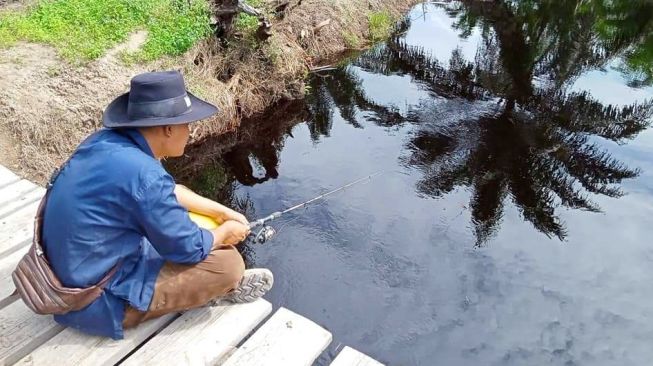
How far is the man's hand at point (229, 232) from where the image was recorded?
3180 mm

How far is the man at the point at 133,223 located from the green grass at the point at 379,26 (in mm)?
10431

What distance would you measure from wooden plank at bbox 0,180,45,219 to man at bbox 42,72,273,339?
1.69 metres

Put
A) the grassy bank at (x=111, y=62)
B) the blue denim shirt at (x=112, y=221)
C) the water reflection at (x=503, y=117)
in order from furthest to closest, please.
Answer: the water reflection at (x=503, y=117) → the grassy bank at (x=111, y=62) → the blue denim shirt at (x=112, y=221)

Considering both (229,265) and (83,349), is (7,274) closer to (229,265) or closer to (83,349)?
(83,349)

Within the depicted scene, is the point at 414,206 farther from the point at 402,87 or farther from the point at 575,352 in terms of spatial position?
the point at 402,87

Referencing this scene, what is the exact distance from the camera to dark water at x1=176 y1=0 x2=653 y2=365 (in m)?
5.30

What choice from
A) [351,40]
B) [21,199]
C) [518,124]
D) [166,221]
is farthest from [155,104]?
[351,40]

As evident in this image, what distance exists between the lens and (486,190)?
7.39 metres

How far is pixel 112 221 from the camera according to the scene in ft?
9.00

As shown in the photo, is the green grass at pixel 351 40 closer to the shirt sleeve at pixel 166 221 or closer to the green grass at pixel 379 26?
the green grass at pixel 379 26

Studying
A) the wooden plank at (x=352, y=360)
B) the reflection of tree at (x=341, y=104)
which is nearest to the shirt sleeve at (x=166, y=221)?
the wooden plank at (x=352, y=360)

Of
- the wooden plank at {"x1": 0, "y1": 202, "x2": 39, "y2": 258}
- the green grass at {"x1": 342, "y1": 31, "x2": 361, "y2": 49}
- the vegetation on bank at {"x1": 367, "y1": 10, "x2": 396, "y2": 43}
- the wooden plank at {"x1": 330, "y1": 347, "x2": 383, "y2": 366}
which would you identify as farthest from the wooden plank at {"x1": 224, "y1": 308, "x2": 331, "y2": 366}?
the vegetation on bank at {"x1": 367, "y1": 10, "x2": 396, "y2": 43}

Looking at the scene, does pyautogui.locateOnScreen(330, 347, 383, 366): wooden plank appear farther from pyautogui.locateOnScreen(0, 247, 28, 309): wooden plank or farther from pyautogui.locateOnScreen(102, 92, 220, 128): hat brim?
pyautogui.locateOnScreen(0, 247, 28, 309): wooden plank

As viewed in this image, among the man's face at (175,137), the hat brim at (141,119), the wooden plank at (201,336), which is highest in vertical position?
the hat brim at (141,119)
